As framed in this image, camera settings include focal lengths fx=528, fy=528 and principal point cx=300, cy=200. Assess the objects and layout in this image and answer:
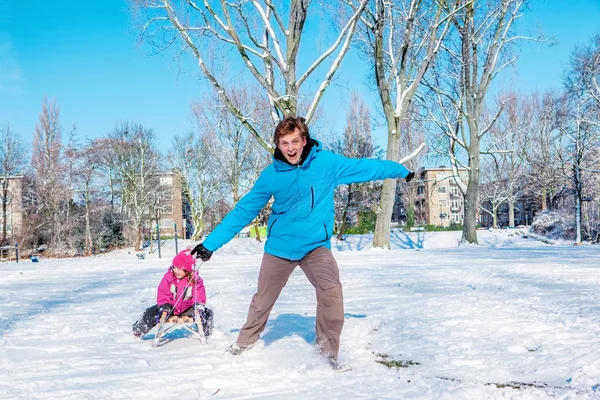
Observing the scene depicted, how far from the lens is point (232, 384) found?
3125mm

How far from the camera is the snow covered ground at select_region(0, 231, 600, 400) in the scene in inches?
117

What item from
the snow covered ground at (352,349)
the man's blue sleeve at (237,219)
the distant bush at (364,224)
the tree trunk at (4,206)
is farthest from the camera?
the distant bush at (364,224)

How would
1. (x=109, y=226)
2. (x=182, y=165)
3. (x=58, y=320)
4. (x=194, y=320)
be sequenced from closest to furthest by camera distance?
(x=194, y=320)
(x=58, y=320)
(x=109, y=226)
(x=182, y=165)

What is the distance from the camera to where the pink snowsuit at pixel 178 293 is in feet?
15.3

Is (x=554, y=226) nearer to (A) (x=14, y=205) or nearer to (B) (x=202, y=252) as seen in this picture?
(B) (x=202, y=252)

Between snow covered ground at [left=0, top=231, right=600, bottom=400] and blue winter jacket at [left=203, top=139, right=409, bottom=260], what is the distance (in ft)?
2.73

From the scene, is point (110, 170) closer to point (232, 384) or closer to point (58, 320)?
point (58, 320)

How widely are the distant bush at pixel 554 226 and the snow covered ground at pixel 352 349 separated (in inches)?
967

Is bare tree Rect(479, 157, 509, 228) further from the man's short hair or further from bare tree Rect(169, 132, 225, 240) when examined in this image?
the man's short hair

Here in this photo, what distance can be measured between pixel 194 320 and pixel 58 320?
2151 millimetres

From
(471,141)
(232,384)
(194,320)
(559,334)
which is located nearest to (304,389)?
(232,384)

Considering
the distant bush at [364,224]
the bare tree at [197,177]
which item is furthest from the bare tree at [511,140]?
the bare tree at [197,177]

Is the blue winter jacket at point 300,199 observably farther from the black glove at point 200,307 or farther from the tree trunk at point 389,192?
the tree trunk at point 389,192

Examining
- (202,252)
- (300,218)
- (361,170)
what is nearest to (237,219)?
(202,252)
